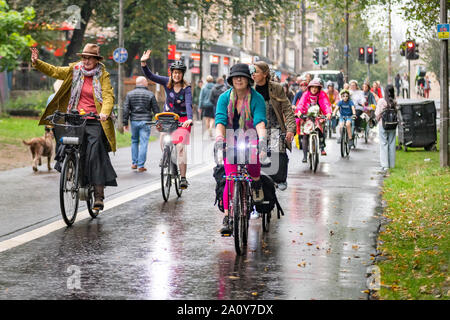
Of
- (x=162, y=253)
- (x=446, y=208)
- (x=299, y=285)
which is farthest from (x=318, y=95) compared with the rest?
(x=299, y=285)

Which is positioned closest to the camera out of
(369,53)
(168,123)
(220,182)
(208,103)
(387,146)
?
(220,182)

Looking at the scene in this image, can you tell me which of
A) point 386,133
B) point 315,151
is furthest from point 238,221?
point 386,133

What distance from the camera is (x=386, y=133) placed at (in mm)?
17906

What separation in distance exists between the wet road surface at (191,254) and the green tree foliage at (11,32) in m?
11.0

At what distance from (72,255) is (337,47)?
7237 centimetres

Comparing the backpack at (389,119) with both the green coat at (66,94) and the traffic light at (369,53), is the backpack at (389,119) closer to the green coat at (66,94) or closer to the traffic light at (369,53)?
the green coat at (66,94)

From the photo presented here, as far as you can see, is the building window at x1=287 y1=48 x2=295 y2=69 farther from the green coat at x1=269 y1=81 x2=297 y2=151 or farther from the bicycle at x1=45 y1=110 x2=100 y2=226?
the bicycle at x1=45 y1=110 x2=100 y2=226

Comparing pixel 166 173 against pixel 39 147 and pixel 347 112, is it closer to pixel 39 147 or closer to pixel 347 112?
pixel 39 147

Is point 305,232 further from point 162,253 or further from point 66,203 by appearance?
point 66,203

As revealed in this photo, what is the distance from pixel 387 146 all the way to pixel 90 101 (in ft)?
29.8

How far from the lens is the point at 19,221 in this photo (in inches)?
414

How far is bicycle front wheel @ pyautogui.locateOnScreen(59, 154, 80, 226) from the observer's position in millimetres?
9922

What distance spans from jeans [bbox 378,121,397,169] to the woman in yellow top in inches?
339

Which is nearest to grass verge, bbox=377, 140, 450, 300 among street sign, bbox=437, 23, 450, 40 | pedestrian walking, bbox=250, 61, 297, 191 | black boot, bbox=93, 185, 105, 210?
pedestrian walking, bbox=250, 61, 297, 191
